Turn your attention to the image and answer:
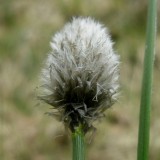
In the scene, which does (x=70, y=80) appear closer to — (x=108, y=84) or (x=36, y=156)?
(x=108, y=84)

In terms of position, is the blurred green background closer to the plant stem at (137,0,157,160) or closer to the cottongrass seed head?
the cottongrass seed head

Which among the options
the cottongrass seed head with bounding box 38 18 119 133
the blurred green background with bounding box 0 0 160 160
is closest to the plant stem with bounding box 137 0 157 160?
the cottongrass seed head with bounding box 38 18 119 133

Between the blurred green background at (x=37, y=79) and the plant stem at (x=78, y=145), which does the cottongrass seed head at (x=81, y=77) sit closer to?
the plant stem at (x=78, y=145)

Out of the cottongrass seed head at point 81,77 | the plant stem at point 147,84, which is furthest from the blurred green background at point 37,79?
the plant stem at point 147,84

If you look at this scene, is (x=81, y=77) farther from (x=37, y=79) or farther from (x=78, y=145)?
(x=37, y=79)

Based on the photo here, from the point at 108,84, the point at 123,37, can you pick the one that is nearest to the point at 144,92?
the point at 108,84
